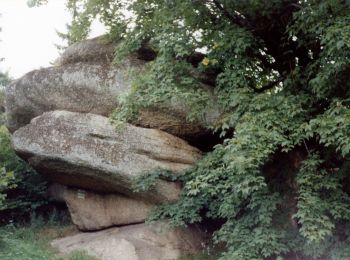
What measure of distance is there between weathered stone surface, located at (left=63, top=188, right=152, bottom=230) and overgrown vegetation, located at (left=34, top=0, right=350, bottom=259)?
3.28ft

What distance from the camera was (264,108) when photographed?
6.82 m

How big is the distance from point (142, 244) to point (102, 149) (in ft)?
7.50

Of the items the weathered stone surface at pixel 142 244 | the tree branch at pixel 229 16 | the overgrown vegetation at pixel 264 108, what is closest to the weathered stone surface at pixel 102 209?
the weathered stone surface at pixel 142 244

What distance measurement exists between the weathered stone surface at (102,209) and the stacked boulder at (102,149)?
0.08ft

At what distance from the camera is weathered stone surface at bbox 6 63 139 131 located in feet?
Result: 31.2

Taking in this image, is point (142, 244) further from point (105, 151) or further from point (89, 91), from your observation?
point (89, 91)

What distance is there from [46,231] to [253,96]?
7081mm

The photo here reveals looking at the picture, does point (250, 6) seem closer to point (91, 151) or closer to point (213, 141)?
point (213, 141)

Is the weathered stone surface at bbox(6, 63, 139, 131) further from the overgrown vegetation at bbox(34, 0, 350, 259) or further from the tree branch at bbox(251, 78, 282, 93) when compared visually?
the tree branch at bbox(251, 78, 282, 93)

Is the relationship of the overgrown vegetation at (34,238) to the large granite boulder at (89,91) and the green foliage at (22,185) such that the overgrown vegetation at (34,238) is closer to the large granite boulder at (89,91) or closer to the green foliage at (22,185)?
the green foliage at (22,185)

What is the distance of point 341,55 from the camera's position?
5.90m

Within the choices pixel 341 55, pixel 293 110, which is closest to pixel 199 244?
pixel 293 110

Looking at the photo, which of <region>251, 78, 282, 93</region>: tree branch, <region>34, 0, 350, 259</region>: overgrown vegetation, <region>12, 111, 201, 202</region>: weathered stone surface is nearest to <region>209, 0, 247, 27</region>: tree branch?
<region>34, 0, 350, 259</region>: overgrown vegetation

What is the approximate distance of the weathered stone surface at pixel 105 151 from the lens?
8727 mm
